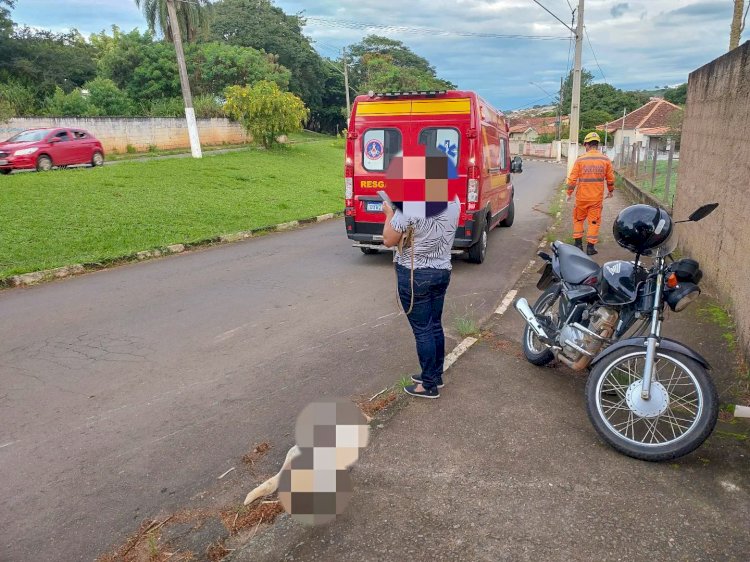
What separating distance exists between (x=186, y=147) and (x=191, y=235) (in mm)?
23001

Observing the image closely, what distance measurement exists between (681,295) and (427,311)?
4.99 ft

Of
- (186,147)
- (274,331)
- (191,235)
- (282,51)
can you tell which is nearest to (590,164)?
(274,331)

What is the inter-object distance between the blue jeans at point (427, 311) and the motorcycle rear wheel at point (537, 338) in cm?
101

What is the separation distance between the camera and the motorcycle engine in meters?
3.63

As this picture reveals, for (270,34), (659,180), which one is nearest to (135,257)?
(659,180)

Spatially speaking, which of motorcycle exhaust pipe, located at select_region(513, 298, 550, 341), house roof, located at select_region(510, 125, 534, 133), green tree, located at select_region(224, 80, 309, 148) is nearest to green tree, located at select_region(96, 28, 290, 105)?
green tree, located at select_region(224, 80, 309, 148)

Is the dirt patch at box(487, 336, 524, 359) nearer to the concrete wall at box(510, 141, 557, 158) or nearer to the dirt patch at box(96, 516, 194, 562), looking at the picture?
the dirt patch at box(96, 516, 194, 562)

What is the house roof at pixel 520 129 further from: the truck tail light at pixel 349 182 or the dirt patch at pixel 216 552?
the dirt patch at pixel 216 552

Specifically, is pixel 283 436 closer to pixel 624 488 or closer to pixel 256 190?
pixel 624 488

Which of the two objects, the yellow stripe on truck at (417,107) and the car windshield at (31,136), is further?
the car windshield at (31,136)

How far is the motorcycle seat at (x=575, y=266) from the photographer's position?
3.92 meters

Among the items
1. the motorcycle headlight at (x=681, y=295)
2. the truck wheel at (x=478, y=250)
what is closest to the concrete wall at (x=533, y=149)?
the truck wheel at (x=478, y=250)

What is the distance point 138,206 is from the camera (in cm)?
1263

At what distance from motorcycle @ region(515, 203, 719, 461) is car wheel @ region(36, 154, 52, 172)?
1770 centimetres
